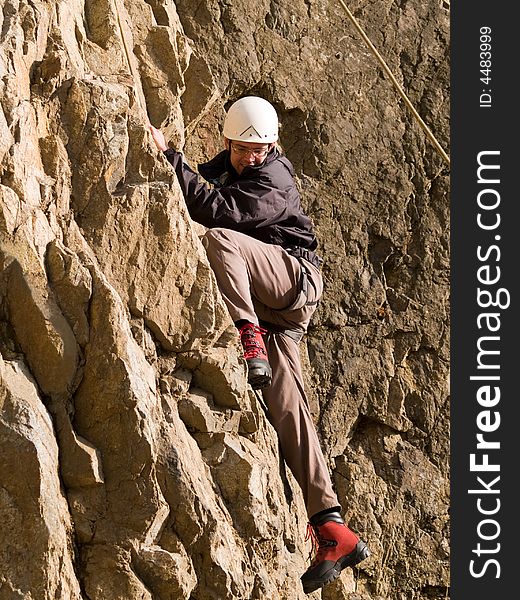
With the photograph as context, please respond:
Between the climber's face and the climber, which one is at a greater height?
the climber's face

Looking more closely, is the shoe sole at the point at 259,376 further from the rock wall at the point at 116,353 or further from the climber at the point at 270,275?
the rock wall at the point at 116,353

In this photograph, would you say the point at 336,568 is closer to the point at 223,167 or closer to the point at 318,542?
the point at 318,542

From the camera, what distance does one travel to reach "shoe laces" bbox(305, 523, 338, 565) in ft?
24.2

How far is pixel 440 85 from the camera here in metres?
11.0

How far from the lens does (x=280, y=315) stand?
793 centimetres

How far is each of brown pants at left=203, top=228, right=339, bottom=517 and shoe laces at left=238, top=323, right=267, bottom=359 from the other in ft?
A: 0.19

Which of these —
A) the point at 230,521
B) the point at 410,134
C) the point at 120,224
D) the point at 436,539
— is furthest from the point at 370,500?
the point at 120,224

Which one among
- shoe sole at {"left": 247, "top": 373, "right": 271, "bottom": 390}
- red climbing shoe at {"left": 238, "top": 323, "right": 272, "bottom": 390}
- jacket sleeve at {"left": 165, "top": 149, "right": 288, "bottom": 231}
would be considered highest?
jacket sleeve at {"left": 165, "top": 149, "right": 288, "bottom": 231}

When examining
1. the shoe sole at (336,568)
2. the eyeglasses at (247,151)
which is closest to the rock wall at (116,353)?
the shoe sole at (336,568)

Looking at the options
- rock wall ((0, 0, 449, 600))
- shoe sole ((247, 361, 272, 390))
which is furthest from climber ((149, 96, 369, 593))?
rock wall ((0, 0, 449, 600))

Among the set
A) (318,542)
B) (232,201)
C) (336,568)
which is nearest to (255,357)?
(232,201)

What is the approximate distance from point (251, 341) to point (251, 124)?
1534mm

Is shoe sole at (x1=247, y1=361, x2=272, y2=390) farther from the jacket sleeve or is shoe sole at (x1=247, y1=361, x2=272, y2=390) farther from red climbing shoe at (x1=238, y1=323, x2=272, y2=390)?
the jacket sleeve

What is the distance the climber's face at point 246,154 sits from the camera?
7.96 metres
